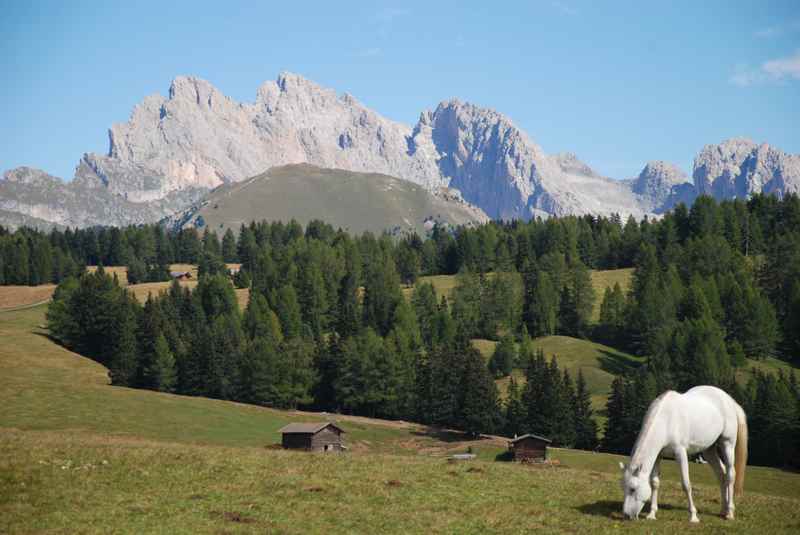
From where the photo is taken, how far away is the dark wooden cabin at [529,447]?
285ft

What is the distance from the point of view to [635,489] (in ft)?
83.0

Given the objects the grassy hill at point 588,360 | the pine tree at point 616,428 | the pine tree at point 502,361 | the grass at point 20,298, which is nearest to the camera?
the pine tree at point 616,428

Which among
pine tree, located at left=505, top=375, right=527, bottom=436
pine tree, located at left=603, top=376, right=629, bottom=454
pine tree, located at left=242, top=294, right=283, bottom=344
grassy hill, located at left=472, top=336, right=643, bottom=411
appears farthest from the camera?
pine tree, located at left=242, top=294, right=283, bottom=344

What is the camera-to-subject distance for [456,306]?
607 feet

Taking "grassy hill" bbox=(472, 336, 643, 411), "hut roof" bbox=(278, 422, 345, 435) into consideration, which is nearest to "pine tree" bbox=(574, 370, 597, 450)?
"grassy hill" bbox=(472, 336, 643, 411)

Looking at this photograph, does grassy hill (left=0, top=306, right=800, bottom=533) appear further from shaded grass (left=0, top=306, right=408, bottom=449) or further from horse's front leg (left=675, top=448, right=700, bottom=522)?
shaded grass (left=0, top=306, right=408, bottom=449)

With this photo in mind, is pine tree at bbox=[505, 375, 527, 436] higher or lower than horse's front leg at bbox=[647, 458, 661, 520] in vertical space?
lower

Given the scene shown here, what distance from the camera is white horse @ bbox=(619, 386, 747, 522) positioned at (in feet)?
82.8

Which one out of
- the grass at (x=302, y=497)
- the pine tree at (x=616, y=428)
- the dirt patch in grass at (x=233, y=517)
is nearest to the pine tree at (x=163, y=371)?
the pine tree at (x=616, y=428)

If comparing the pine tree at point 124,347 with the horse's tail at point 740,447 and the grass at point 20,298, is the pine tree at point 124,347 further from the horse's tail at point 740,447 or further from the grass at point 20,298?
the horse's tail at point 740,447

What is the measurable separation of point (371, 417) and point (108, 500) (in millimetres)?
98028

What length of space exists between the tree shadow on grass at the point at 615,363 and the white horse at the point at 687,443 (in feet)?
413

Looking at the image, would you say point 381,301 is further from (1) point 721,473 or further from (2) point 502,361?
(1) point 721,473

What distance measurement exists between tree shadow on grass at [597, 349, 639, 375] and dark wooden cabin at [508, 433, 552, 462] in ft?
217
